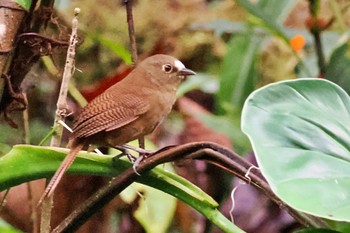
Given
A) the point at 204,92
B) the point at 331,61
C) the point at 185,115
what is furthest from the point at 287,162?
the point at 204,92

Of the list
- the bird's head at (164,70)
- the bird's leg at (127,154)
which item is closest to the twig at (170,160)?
the bird's leg at (127,154)

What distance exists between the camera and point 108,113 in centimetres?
133

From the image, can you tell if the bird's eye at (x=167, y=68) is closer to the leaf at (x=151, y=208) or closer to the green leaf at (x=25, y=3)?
the leaf at (x=151, y=208)

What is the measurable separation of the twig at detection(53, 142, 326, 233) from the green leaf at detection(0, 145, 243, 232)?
0.04 m

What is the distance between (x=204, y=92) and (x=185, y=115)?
372mm

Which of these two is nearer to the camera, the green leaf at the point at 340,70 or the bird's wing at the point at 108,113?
the bird's wing at the point at 108,113

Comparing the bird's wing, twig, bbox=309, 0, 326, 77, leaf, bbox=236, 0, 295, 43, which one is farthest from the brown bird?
twig, bbox=309, 0, 326, 77

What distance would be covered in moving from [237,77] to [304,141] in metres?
1.13

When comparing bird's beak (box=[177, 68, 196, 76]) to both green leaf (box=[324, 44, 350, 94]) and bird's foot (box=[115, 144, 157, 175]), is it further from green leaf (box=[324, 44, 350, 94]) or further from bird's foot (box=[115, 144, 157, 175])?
green leaf (box=[324, 44, 350, 94])

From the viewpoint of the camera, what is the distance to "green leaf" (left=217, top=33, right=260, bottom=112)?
2191 mm

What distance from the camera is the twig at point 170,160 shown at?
1057 millimetres

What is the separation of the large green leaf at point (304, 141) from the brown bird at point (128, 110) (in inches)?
11.8

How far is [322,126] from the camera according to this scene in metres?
1.12

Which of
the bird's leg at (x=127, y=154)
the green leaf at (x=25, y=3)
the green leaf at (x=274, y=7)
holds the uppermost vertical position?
the green leaf at (x=25, y=3)
